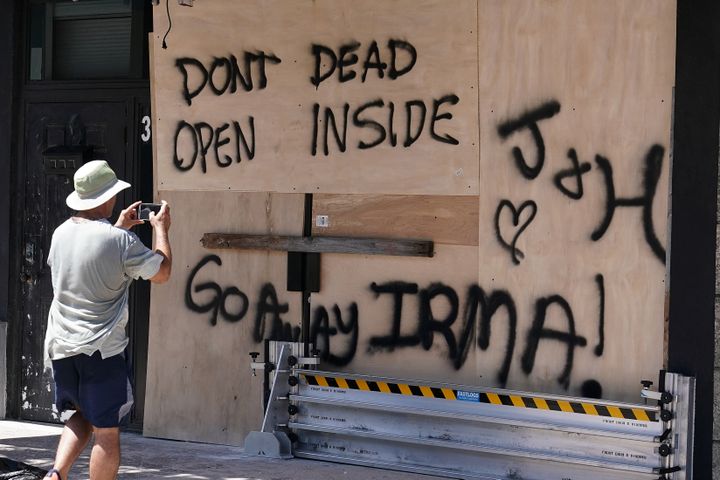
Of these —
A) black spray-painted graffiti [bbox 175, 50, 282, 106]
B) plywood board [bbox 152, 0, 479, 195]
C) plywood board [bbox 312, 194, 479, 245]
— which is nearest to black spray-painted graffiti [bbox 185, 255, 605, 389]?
plywood board [bbox 312, 194, 479, 245]

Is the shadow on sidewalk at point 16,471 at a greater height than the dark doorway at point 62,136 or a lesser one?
lesser

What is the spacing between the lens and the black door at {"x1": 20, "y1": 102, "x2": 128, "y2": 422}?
10.2 metres

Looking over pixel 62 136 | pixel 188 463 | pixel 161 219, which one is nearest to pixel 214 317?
pixel 188 463

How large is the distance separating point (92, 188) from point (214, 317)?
2514 millimetres

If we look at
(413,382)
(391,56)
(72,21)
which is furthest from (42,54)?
(413,382)

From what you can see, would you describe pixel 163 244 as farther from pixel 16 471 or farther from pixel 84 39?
pixel 84 39

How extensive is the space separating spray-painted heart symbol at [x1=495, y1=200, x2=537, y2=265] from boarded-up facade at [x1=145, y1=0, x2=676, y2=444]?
0.04 feet

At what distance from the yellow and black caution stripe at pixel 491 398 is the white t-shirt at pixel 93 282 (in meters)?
2.10

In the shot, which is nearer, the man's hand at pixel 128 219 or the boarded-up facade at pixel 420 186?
the man's hand at pixel 128 219

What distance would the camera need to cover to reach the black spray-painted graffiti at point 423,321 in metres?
8.06

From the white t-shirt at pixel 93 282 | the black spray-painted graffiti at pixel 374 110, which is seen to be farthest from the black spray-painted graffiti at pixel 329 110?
the white t-shirt at pixel 93 282

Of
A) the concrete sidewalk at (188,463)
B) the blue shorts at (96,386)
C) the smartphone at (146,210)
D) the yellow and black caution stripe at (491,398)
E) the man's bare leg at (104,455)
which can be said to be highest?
the smartphone at (146,210)

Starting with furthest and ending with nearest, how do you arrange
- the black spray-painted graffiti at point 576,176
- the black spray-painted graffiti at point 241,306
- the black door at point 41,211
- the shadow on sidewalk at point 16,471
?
the black door at point 41,211
the black spray-painted graffiti at point 241,306
the black spray-painted graffiti at point 576,176
the shadow on sidewalk at point 16,471

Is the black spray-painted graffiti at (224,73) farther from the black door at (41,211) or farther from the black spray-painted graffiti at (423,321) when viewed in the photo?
the black spray-painted graffiti at (423,321)
